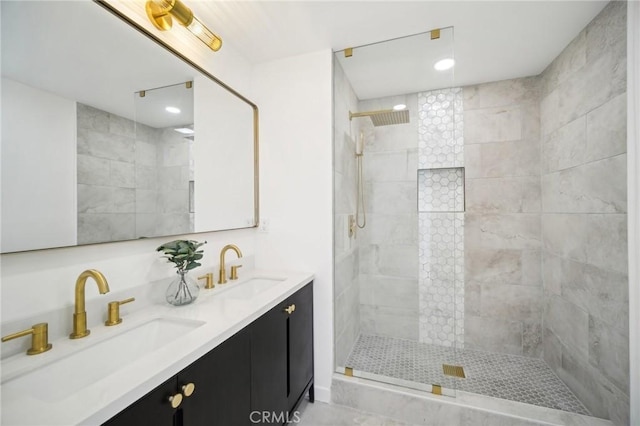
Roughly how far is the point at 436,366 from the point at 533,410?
56 cm

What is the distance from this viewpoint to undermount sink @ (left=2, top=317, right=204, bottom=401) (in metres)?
0.76

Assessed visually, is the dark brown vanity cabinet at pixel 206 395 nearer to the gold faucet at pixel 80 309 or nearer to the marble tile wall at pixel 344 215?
the gold faucet at pixel 80 309

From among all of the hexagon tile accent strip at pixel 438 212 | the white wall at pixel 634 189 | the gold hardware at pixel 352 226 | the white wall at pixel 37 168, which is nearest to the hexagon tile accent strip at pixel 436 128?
the hexagon tile accent strip at pixel 438 212

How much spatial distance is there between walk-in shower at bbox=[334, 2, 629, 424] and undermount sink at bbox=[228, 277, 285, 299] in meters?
0.48

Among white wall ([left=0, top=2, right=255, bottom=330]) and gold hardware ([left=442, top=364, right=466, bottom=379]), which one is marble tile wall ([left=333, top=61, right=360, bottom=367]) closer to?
gold hardware ([left=442, top=364, right=466, bottom=379])

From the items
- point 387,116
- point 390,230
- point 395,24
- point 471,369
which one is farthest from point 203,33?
point 471,369

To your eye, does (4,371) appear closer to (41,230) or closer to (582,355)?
(41,230)

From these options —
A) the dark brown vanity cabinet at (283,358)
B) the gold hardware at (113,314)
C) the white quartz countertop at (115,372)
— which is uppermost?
the gold hardware at (113,314)

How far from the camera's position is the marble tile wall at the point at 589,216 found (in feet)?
4.69

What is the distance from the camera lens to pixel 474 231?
244cm

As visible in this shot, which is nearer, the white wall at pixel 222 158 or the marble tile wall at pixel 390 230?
the white wall at pixel 222 158

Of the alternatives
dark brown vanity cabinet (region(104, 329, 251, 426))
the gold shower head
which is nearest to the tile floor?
dark brown vanity cabinet (region(104, 329, 251, 426))

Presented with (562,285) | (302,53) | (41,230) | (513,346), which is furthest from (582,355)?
(41,230)

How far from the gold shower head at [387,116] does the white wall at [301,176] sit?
1.48ft
